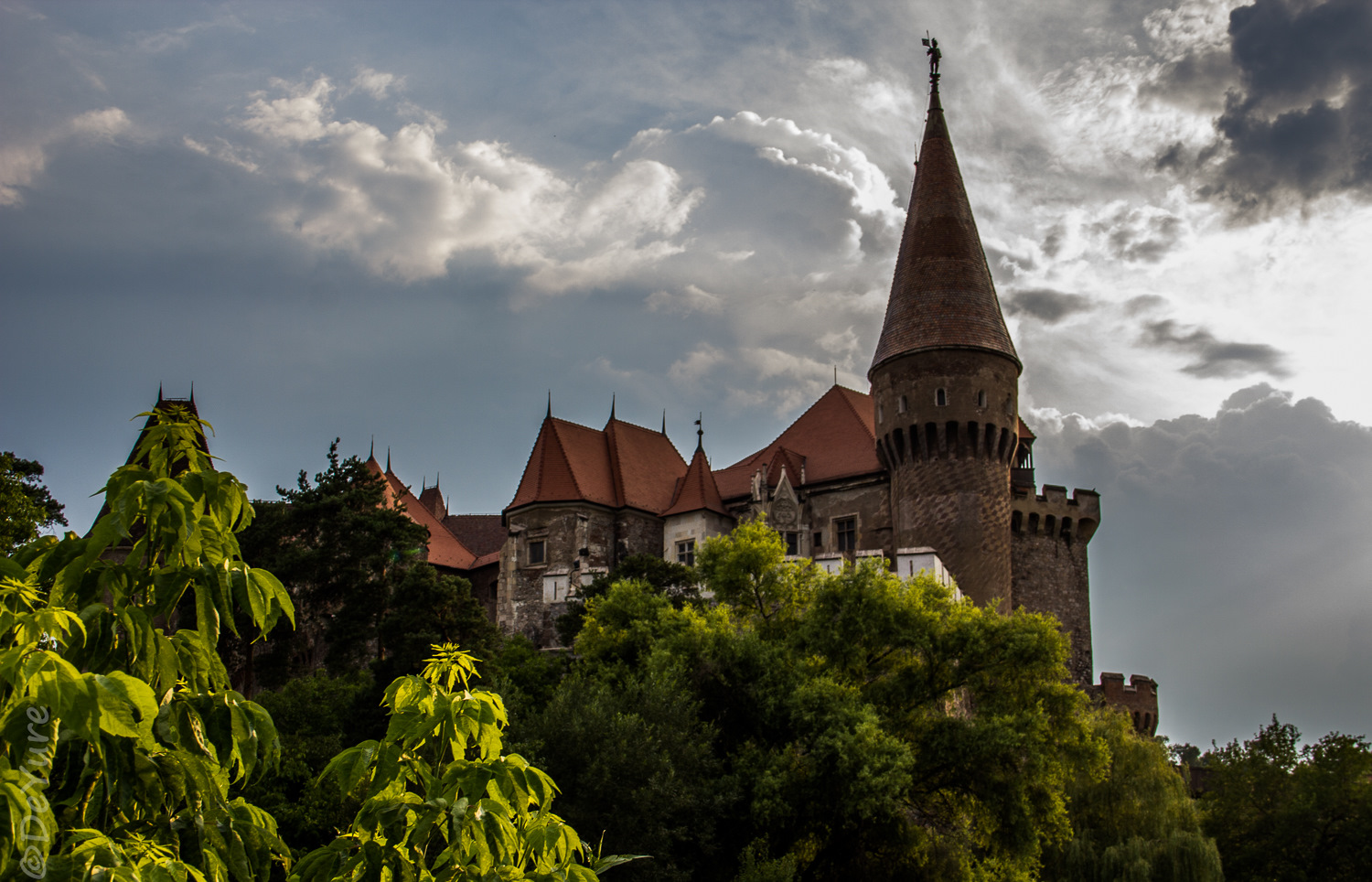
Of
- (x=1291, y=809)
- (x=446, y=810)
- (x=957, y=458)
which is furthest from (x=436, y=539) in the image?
(x=446, y=810)

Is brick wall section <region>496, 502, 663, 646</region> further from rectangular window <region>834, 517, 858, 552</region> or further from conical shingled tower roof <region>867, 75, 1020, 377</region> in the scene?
conical shingled tower roof <region>867, 75, 1020, 377</region>

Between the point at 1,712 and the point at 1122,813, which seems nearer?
the point at 1,712

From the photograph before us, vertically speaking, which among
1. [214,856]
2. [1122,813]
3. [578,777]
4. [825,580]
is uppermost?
[825,580]

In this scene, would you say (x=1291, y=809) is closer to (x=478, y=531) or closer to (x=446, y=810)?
(x=446, y=810)

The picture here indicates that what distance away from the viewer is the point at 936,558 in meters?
33.2

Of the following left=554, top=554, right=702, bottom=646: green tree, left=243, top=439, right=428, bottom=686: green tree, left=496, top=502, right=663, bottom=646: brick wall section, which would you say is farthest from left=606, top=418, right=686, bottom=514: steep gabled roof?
left=243, top=439, right=428, bottom=686: green tree

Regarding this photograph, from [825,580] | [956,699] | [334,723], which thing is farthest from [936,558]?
[334,723]

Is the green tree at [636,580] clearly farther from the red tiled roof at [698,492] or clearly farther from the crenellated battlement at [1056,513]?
the crenellated battlement at [1056,513]

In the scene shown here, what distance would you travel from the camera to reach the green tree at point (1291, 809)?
100 ft

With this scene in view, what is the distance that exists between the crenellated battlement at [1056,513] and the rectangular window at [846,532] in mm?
5223

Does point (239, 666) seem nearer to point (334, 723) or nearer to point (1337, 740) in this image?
point (334, 723)

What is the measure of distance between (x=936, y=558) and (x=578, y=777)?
51.5 ft

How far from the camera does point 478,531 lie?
58.8 meters

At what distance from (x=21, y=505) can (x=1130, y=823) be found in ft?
94.4
